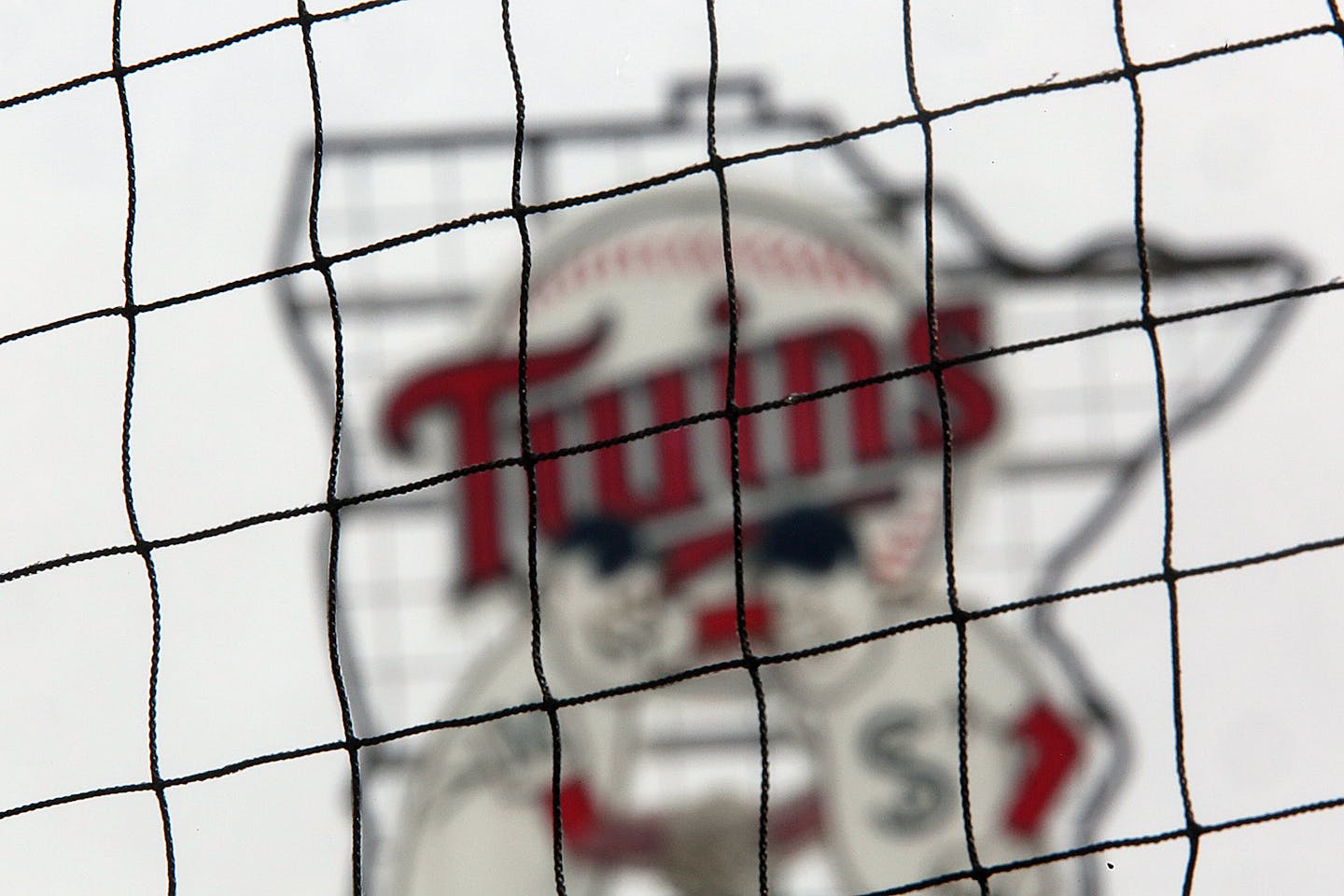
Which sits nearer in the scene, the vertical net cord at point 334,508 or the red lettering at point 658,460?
the vertical net cord at point 334,508

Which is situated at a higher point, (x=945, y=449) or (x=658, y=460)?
(x=658, y=460)

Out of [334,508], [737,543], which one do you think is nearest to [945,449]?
[737,543]

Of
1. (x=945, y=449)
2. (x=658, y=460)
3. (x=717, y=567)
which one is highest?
(x=658, y=460)

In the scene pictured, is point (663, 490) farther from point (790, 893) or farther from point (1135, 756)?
point (1135, 756)

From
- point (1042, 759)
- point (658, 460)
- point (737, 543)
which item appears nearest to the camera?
point (737, 543)

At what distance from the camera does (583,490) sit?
2432mm

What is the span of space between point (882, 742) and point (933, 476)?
1.19 ft

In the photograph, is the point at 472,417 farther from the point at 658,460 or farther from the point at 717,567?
the point at 717,567

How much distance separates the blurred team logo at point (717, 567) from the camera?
7.25 ft

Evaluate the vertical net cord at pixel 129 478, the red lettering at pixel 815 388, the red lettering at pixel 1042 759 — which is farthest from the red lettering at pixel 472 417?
the vertical net cord at pixel 129 478

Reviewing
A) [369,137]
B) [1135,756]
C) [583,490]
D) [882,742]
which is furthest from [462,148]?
[1135,756]

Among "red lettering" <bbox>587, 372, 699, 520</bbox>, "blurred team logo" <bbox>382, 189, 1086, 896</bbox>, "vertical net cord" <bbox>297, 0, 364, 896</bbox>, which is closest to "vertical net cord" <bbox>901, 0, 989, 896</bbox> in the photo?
"vertical net cord" <bbox>297, 0, 364, 896</bbox>

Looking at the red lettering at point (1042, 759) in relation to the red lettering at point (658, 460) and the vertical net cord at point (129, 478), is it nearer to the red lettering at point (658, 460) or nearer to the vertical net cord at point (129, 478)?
the red lettering at point (658, 460)

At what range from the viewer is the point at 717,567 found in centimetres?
236
